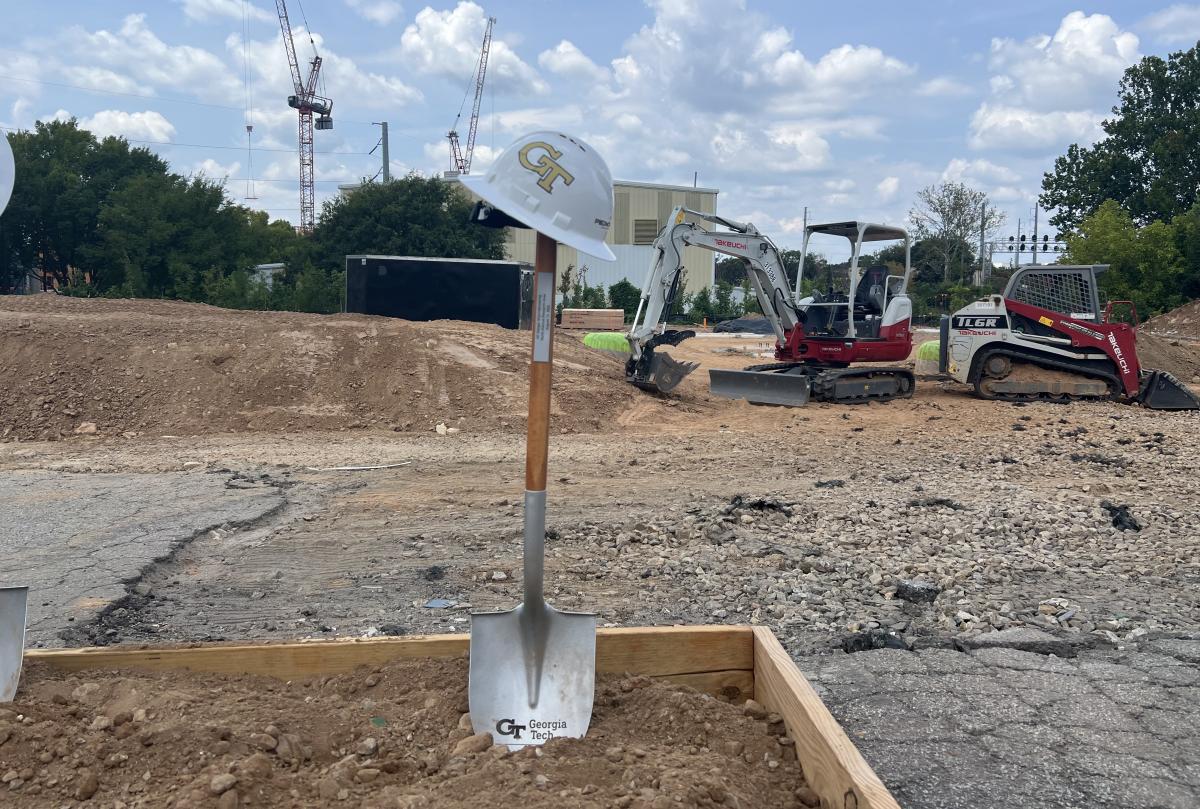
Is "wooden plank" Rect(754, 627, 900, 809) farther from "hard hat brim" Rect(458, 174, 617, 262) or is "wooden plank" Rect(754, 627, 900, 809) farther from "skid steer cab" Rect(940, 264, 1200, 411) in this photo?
"skid steer cab" Rect(940, 264, 1200, 411)

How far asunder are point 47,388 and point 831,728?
14094 millimetres

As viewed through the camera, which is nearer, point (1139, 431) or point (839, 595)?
point (839, 595)

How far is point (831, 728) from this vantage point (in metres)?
2.76

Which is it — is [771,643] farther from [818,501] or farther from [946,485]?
[946,485]

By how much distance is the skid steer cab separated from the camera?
16.0 m

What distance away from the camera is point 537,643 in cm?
314

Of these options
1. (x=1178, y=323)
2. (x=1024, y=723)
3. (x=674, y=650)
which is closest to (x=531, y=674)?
(x=674, y=650)

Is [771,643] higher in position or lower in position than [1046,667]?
higher

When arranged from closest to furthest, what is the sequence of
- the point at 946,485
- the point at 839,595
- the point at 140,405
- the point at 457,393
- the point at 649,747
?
1. the point at 649,747
2. the point at 839,595
3. the point at 946,485
4. the point at 140,405
5. the point at 457,393

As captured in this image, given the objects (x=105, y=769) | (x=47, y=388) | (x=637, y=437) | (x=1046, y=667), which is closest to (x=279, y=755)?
(x=105, y=769)

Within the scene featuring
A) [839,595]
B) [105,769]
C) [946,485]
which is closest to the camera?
[105,769]

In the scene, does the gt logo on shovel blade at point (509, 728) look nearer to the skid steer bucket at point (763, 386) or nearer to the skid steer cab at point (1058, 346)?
the skid steer bucket at point (763, 386)

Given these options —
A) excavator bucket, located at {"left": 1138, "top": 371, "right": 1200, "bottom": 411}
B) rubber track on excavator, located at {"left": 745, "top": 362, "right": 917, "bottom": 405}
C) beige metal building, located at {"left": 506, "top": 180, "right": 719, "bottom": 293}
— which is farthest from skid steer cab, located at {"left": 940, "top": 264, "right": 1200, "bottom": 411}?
beige metal building, located at {"left": 506, "top": 180, "right": 719, "bottom": 293}

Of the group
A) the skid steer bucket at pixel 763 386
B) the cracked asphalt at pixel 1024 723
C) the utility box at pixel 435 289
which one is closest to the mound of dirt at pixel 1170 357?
the skid steer bucket at pixel 763 386
